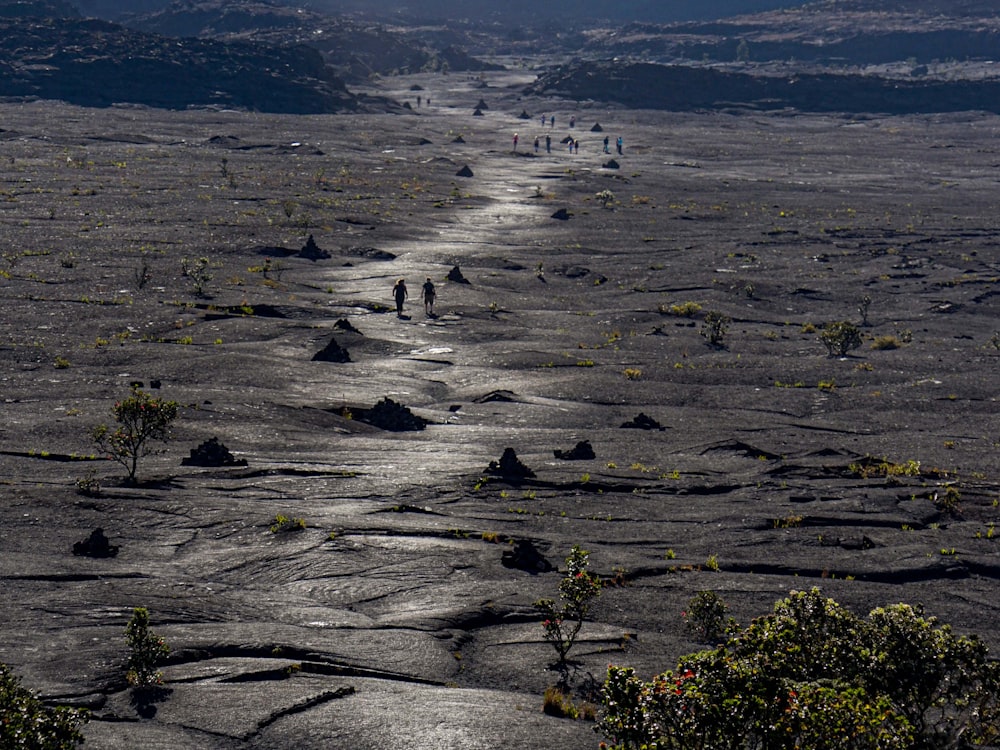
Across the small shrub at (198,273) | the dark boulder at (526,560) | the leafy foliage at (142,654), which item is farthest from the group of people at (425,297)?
the leafy foliage at (142,654)

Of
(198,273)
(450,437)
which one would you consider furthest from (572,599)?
(198,273)

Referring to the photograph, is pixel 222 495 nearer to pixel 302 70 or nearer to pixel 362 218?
pixel 362 218

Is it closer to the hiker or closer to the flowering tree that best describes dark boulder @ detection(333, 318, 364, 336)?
the hiker

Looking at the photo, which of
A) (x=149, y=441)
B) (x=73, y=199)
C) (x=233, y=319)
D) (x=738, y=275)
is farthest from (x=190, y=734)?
(x=73, y=199)

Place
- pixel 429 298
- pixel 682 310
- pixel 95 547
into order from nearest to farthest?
pixel 95 547
pixel 429 298
pixel 682 310

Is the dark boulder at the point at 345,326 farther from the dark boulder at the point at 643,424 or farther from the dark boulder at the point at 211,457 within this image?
the dark boulder at the point at 211,457

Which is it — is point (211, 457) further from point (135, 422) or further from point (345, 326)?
point (345, 326)

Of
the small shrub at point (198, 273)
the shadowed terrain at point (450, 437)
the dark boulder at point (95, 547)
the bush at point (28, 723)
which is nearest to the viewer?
the bush at point (28, 723)
